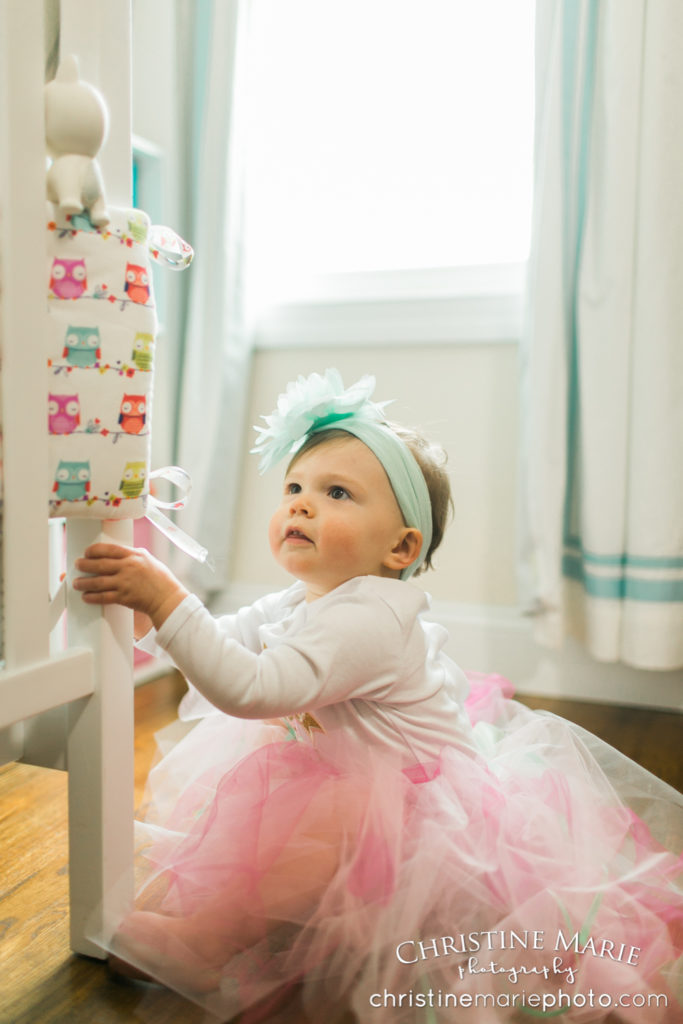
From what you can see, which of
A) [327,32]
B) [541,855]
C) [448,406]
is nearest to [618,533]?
[448,406]

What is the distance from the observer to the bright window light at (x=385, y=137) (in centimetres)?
161

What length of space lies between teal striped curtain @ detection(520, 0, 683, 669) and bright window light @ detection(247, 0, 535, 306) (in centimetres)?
22

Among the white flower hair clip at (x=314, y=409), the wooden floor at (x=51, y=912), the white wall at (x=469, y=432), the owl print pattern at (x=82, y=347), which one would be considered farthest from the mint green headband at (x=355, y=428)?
the white wall at (x=469, y=432)

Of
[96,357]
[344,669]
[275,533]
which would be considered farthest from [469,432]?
[96,357]

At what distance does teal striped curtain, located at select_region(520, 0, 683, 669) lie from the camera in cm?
130

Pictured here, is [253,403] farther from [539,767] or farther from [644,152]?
[539,767]

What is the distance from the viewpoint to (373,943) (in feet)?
2.14

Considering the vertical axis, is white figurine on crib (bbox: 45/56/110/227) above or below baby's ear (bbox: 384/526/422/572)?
above

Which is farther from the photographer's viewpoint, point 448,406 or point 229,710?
point 448,406

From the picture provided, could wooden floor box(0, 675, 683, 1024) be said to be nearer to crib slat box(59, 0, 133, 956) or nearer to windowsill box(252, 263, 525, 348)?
crib slat box(59, 0, 133, 956)

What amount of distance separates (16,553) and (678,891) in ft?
2.14

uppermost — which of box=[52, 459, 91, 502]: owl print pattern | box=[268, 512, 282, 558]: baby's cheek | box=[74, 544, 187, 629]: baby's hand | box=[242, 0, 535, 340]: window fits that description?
box=[242, 0, 535, 340]: window

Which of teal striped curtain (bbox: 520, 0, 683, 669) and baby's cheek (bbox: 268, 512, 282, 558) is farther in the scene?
teal striped curtain (bbox: 520, 0, 683, 669)

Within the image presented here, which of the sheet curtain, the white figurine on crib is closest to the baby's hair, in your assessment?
the white figurine on crib
